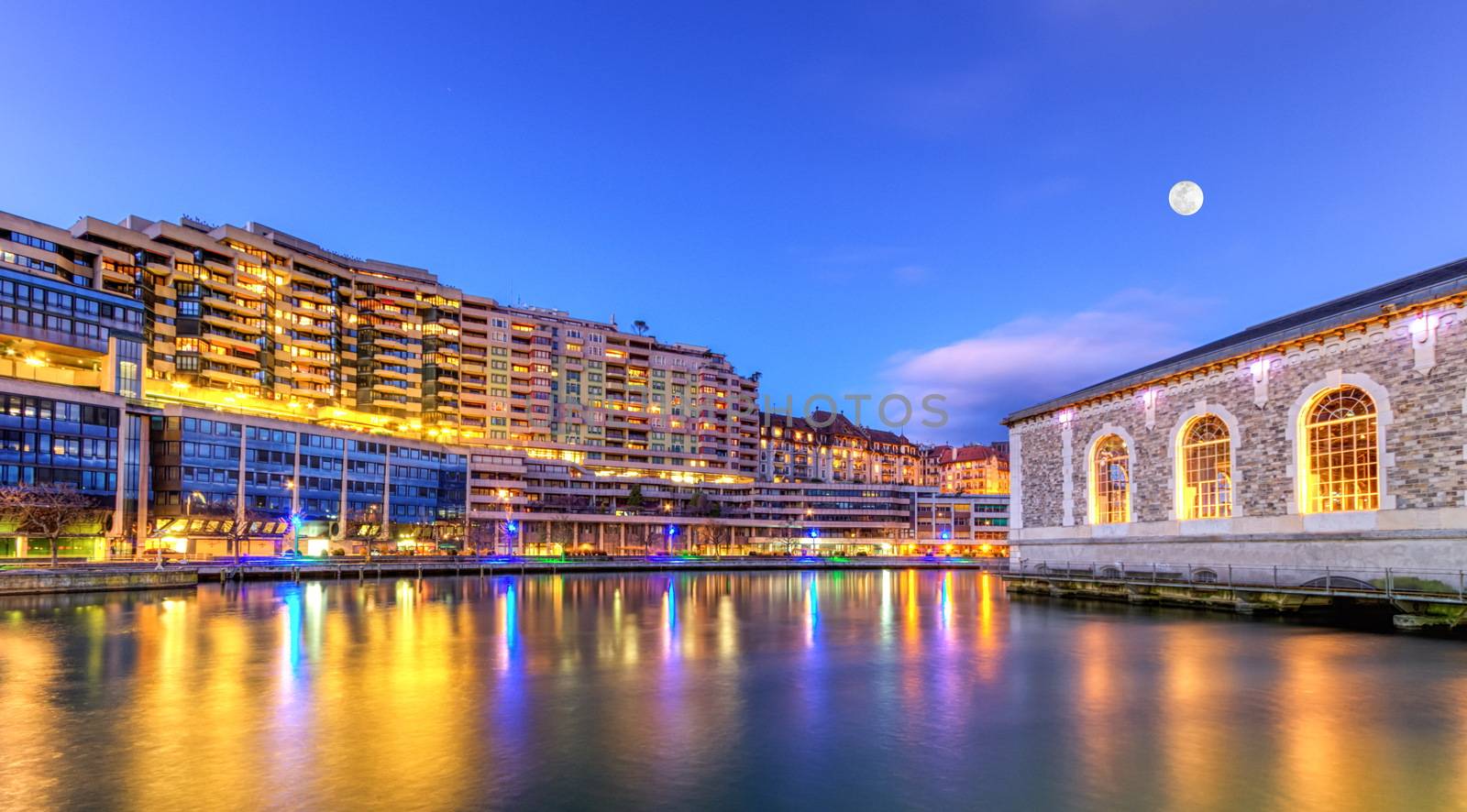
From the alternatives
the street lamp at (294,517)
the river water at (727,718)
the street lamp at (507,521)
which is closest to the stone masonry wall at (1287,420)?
the river water at (727,718)

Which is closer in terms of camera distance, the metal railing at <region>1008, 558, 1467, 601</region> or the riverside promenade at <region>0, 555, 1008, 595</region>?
the metal railing at <region>1008, 558, 1467, 601</region>

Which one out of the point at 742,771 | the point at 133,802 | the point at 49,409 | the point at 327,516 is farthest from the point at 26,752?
the point at 327,516

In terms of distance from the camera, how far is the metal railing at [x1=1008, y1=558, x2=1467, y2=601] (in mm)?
33656

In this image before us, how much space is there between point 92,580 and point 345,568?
2353 centimetres

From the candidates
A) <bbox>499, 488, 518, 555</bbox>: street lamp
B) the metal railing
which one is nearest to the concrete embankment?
the metal railing

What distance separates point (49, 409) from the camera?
7956 cm

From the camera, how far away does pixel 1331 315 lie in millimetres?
39938

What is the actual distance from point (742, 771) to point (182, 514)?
312 ft

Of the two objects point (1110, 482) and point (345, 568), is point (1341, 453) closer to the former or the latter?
point (1110, 482)

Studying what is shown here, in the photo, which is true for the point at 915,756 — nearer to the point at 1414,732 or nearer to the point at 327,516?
the point at 1414,732

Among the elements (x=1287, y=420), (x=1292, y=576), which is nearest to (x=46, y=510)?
(x=1292, y=576)

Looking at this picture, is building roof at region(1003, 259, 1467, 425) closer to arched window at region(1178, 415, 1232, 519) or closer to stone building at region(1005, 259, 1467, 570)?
stone building at region(1005, 259, 1467, 570)

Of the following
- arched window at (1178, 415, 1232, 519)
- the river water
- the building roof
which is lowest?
the river water

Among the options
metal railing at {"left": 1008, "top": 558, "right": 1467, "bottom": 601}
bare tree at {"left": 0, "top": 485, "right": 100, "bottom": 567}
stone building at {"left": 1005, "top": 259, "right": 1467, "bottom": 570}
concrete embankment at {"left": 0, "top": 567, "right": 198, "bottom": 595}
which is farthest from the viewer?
bare tree at {"left": 0, "top": 485, "right": 100, "bottom": 567}
